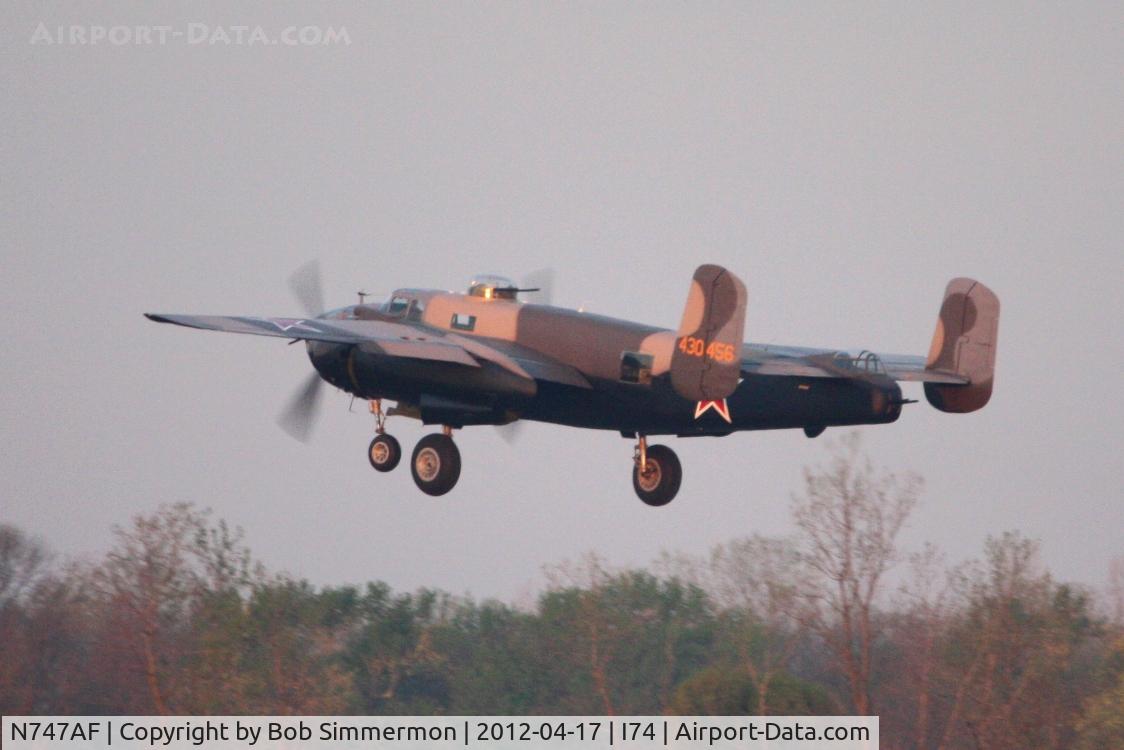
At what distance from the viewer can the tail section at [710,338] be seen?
30922mm

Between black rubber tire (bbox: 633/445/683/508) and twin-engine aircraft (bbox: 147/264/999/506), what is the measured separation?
21 mm

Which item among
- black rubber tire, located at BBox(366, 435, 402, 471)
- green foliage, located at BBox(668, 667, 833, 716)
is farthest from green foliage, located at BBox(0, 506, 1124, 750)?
black rubber tire, located at BBox(366, 435, 402, 471)

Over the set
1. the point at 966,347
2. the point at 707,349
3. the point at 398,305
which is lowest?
the point at 707,349

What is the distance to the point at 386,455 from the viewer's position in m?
36.5

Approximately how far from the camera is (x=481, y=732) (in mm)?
67625

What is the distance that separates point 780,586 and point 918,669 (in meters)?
7.38

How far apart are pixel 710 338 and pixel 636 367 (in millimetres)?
2116

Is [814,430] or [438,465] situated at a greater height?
[814,430]

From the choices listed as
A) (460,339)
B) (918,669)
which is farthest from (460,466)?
(918,669)

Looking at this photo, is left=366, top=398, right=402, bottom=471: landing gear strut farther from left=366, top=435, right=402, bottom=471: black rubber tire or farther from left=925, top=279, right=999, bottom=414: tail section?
left=925, top=279, right=999, bottom=414: tail section

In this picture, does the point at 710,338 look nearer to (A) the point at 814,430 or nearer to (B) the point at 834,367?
(B) the point at 834,367

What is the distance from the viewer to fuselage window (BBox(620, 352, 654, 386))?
32531 mm

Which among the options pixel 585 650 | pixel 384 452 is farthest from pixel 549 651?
pixel 384 452
